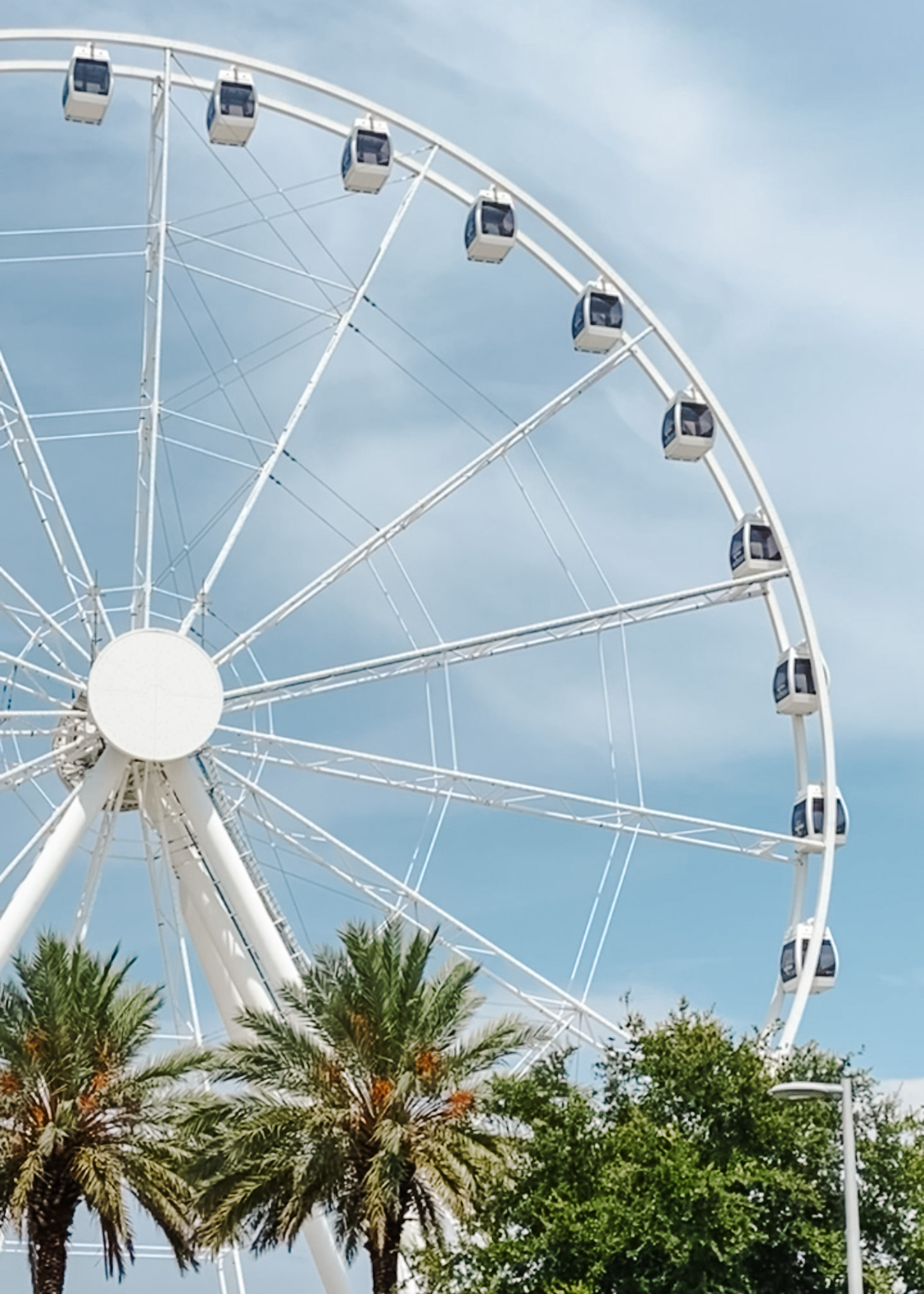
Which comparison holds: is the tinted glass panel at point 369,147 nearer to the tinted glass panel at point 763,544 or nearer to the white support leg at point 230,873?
the tinted glass panel at point 763,544

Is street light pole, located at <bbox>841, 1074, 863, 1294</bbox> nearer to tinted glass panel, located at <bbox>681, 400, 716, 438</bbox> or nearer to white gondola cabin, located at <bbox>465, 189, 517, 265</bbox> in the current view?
tinted glass panel, located at <bbox>681, 400, 716, 438</bbox>

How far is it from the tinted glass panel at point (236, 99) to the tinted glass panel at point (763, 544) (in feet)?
33.6

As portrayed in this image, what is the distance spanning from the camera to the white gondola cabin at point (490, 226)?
35.2 m

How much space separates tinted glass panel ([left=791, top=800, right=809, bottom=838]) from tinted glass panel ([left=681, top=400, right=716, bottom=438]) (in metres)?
6.09

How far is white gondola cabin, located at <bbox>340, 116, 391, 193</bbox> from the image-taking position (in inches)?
1377

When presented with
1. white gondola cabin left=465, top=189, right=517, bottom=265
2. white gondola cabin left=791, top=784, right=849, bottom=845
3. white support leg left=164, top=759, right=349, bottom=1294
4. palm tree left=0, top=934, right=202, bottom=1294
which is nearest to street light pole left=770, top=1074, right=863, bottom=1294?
palm tree left=0, top=934, right=202, bottom=1294

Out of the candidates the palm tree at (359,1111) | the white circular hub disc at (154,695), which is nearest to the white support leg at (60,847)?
the white circular hub disc at (154,695)

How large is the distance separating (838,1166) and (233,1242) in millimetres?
7283

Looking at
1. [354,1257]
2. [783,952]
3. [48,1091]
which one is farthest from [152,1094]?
[783,952]

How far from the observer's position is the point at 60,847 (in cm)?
2911

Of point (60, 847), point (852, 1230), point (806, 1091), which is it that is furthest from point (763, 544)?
point (852, 1230)

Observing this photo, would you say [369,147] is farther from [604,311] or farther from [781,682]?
[781,682]

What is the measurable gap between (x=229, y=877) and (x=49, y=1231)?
6.23 meters

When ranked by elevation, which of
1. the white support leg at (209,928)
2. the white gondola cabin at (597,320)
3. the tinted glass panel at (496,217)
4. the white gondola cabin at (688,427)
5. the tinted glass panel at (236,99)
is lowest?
the white support leg at (209,928)
